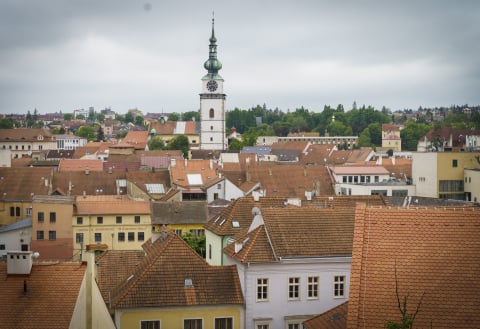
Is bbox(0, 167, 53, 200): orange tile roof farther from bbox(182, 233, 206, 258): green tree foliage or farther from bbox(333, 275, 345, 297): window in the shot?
bbox(333, 275, 345, 297): window

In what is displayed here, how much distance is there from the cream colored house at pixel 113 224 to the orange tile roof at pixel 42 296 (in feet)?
124

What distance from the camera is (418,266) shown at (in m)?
19.8

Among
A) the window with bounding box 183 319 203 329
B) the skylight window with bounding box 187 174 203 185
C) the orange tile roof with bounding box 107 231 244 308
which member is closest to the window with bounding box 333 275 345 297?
the orange tile roof with bounding box 107 231 244 308

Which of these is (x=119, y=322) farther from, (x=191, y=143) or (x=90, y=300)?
(x=191, y=143)

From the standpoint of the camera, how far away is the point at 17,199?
78062mm

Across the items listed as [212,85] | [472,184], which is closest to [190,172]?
[472,184]

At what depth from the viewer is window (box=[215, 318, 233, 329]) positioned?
1220 inches

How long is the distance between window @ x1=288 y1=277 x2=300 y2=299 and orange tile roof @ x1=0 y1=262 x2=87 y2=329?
422 inches

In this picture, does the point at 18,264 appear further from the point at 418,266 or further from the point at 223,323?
the point at 418,266

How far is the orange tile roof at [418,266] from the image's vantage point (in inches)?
746

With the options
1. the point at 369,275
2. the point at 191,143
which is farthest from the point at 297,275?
the point at 191,143

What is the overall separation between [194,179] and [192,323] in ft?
203

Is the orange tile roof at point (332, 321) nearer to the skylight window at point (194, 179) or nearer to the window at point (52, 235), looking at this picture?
the window at point (52, 235)

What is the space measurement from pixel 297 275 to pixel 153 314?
6340mm
